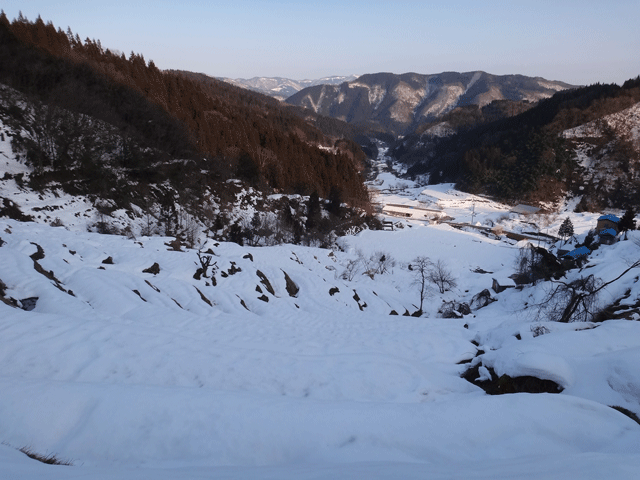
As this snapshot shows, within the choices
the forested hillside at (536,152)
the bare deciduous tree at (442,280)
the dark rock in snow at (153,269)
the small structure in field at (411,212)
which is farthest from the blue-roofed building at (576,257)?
the forested hillside at (536,152)

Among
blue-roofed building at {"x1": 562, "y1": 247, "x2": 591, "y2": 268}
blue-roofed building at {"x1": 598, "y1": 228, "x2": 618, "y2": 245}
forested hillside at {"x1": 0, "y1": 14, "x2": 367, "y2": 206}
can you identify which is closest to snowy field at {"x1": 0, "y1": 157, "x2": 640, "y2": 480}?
blue-roofed building at {"x1": 562, "y1": 247, "x2": 591, "y2": 268}

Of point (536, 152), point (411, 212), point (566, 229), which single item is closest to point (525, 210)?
point (566, 229)

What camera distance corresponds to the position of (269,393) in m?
6.12

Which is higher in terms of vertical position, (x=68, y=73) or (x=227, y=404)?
(x=68, y=73)

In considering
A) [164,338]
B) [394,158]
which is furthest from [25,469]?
[394,158]

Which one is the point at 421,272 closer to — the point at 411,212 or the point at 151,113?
the point at 151,113

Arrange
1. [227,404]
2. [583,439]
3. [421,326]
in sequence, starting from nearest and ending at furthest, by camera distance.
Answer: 1. [583,439]
2. [227,404]
3. [421,326]

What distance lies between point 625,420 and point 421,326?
344 inches

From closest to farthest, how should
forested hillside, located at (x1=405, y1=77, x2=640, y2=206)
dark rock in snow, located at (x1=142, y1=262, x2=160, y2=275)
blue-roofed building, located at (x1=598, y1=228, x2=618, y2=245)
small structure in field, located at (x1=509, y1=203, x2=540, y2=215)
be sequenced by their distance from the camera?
dark rock in snow, located at (x1=142, y1=262, x2=160, y2=275)
blue-roofed building, located at (x1=598, y1=228, x2=618, y2=245)
small structure in field, located at (x1=509, y1=203, x2=540, y2=215)
forested hillside, located at (x1=405, y1=77, x2=640, y2=206)

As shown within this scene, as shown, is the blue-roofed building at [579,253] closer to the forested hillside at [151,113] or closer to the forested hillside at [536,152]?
the forested hillside at [151,113]

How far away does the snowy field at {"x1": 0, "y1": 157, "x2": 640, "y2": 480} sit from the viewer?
3.74 metres

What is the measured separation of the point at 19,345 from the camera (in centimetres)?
582

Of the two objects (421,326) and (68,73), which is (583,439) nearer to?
(421,326)

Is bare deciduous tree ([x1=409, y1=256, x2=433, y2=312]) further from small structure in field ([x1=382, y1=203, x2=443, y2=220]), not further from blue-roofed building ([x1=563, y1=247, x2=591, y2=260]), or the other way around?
small structure in field ([x1=382, y1=203, x2=443, y2=220])
